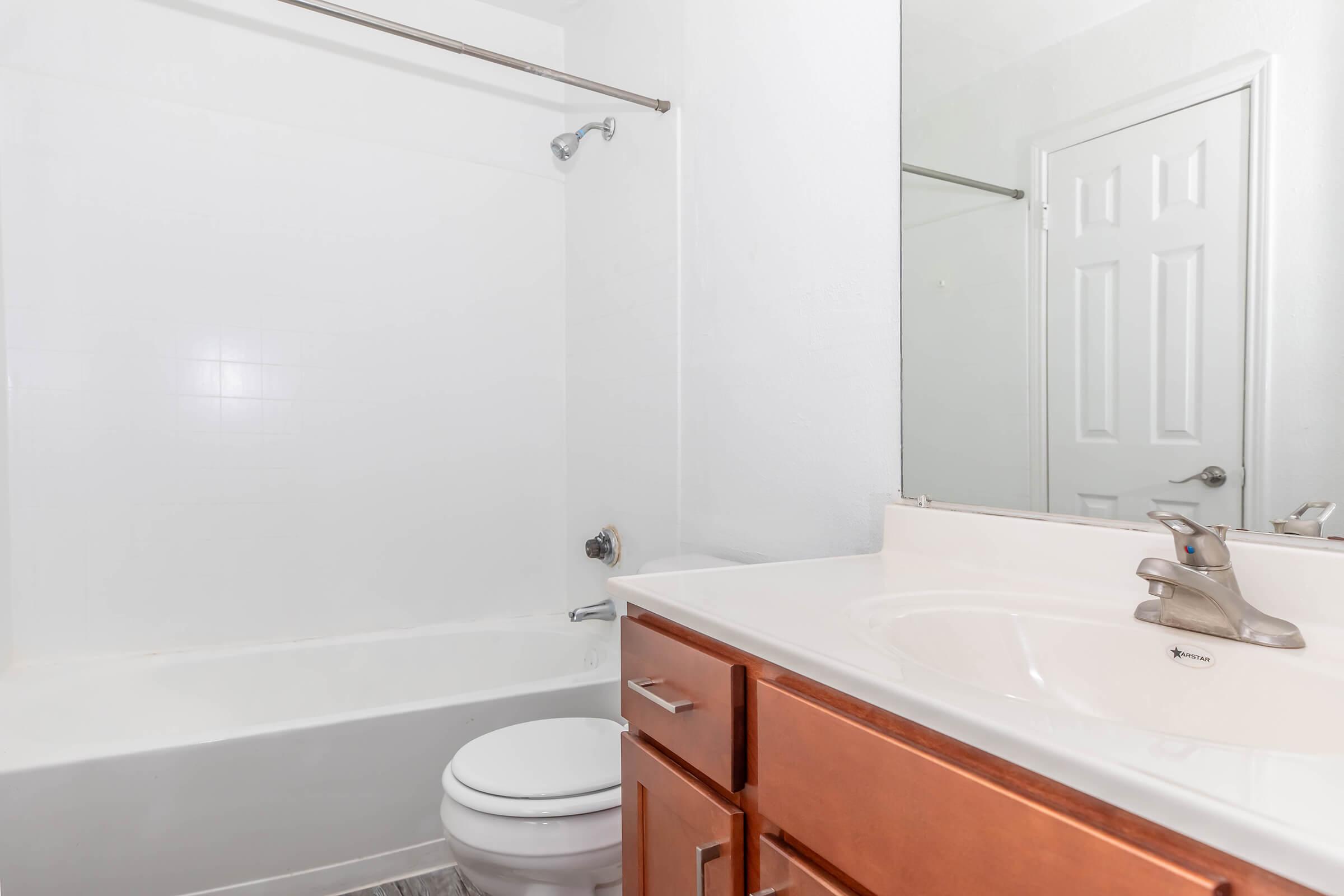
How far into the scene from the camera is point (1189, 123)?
2.81 ft

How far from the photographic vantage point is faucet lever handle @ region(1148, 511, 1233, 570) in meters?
0.75

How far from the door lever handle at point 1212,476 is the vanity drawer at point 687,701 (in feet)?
1.88

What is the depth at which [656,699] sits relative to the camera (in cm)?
88

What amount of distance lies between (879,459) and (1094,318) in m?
0.46

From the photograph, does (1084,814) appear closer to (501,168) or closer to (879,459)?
(879,459)

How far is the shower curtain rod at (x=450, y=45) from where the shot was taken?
1.69 m

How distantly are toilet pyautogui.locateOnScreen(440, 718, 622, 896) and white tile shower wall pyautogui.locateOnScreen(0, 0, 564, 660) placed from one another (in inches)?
46.4

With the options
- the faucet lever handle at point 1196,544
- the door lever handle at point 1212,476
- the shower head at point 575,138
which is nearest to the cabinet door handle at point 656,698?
the faucet lever handle at point 1196,544

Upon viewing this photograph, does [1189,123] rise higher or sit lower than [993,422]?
higher

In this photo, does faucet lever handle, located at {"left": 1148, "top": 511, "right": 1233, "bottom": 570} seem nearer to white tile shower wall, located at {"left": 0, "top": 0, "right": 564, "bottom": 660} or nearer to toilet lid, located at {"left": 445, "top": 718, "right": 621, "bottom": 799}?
toilet lid, located at {"left": 445, "top": 718, "right": 621, "bottom": 799}

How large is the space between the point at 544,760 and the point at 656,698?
2.04ft

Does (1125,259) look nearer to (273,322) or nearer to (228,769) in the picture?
(228,769)

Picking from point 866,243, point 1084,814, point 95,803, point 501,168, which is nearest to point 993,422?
point 866,243

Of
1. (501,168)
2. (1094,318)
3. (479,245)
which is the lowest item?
(1094,318)
